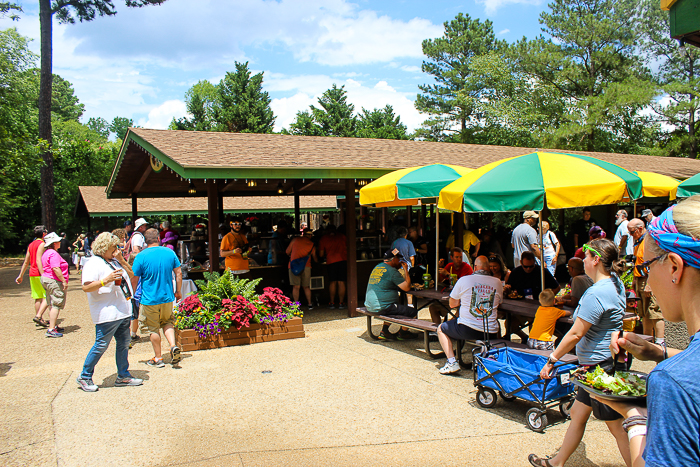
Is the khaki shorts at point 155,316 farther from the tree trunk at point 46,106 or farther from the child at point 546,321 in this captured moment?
the tree trunk at point 46,106

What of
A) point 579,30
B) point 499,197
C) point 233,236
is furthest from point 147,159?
point 579,30

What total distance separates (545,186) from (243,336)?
15.9 ft

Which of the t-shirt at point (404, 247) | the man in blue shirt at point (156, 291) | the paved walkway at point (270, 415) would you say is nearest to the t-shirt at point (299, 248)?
the t-shirt at point (404, 247)

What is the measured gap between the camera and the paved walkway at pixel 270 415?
3.85 m

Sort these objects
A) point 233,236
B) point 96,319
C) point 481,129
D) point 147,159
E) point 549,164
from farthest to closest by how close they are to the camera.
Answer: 1. point 481,129
2. point 147,159
3. point 233,236
4. point 549,164
5. point 96,319

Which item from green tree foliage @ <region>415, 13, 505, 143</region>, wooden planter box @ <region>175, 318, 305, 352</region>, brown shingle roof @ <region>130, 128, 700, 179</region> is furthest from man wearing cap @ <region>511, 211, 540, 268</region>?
green tree foliage @ <region>415, 13, 505, 143</region>

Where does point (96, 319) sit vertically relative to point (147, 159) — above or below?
below

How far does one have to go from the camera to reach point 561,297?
18.8ft

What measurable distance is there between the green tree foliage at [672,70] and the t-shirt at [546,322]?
23.8m

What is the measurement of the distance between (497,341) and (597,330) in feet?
6.64

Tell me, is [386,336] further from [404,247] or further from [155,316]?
[155,316]

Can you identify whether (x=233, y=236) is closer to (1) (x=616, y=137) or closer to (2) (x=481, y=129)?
(1) (x=616, y=137)

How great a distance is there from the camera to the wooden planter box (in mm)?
7090

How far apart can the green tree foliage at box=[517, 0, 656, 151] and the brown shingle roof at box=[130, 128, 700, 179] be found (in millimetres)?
13237
